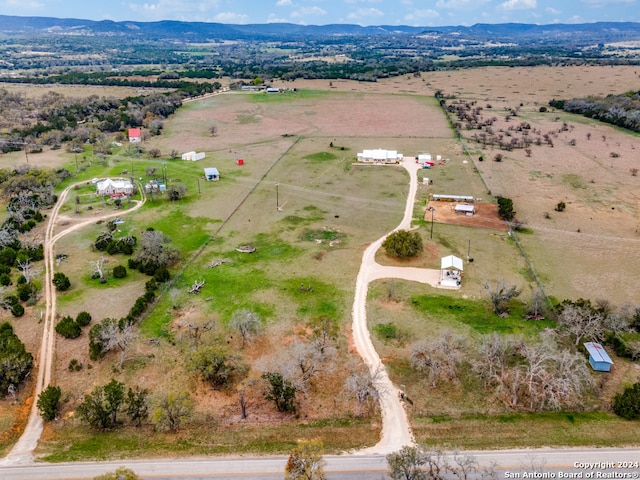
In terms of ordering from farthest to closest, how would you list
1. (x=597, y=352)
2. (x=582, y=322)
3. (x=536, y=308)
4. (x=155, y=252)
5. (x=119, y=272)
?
1. (x=155, y=252)
2. (x=119, y=272)
3. (x=536, y=308)
4. (x=582, y=322)
5. (x=597, y=352)

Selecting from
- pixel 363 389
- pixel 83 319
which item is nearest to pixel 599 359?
pixel 363 389

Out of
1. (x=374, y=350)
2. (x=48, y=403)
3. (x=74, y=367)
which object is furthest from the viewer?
(x=374, y=350)

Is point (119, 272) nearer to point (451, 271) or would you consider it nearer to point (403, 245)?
point (403, 245)

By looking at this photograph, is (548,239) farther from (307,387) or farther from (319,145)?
(319,145)

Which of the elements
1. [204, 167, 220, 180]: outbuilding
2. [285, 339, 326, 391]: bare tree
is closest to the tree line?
[204, 167, 220, 180]: outbuilding

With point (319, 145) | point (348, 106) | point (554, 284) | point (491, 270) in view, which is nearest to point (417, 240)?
point (491, 270)

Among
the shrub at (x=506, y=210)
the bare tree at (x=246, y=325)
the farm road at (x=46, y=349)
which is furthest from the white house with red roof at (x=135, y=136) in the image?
the shrub at (x=506, y=210)
